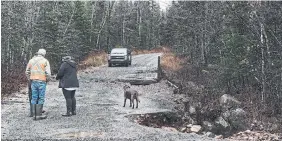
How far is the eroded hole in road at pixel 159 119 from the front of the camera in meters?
12.1

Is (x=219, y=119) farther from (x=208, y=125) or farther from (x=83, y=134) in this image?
(x=83, y=134)

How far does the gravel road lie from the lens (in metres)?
9.43

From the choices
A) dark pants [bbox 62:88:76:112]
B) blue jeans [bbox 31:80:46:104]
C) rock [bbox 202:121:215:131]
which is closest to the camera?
blue jeans [bbox 31:80:46:104]

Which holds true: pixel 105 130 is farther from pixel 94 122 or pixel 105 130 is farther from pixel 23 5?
pixel 23 5

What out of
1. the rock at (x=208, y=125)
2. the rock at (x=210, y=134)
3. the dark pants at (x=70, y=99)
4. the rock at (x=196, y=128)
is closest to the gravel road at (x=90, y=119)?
the dark pants at (x=70, y=99)

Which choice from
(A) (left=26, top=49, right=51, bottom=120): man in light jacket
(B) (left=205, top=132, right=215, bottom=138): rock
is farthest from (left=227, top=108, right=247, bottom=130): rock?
(A) (left=26, top=49, right=51, bottom=120): man in light jacket

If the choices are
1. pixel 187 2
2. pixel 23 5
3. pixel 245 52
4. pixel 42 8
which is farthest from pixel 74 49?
pixel 245 52

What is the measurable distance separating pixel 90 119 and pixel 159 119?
7.85 ft

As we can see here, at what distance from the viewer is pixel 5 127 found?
10141mm

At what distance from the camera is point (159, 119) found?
12883 millimetres

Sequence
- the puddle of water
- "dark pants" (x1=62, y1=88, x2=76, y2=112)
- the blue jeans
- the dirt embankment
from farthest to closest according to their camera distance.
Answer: "dark pants" (x1=62, y1=88, x2=76, y2=112) → the dirt embankment → the blue jeans → the puddle of water

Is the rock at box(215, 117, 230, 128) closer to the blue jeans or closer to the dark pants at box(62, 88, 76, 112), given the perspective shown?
the dark pants at box(62, 88, 76, 112)

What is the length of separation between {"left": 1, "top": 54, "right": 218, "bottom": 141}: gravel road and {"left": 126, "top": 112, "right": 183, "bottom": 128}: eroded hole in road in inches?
13.5

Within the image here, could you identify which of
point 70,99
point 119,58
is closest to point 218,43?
point 119,58
